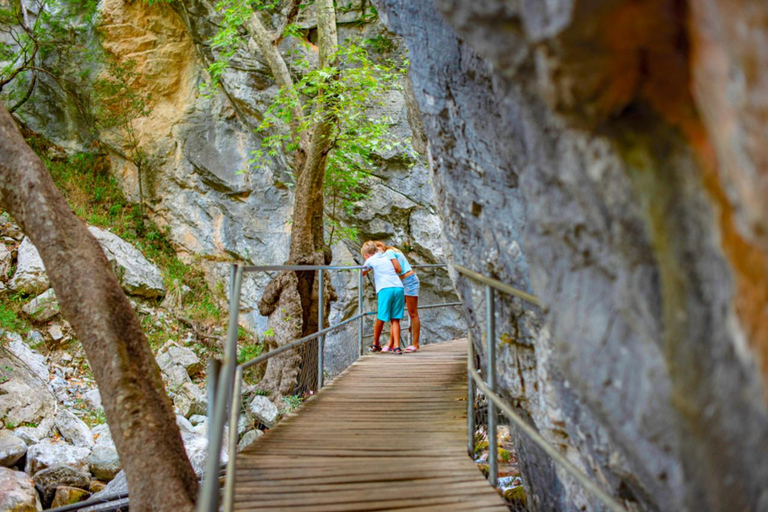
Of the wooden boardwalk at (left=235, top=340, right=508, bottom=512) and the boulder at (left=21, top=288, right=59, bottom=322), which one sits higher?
the boulder at (left=21, top=288, right=59, bottom=322)

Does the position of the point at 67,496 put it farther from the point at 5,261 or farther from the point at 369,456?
the point at 5,261

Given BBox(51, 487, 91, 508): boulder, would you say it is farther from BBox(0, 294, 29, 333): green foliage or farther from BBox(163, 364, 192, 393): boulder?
BBox(0, 294, 29, 333): green foliage

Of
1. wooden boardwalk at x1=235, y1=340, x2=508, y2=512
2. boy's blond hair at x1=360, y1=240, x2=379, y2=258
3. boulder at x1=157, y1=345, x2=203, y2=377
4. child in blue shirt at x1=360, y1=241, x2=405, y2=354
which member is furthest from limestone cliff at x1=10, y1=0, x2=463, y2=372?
wooden boardwalk at x1=235, y1=340, x2=508, y2=512

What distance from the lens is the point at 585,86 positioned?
1.50 meters

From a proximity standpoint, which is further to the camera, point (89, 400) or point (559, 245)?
point (89, 400)

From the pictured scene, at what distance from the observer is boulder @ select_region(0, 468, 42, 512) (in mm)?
5207

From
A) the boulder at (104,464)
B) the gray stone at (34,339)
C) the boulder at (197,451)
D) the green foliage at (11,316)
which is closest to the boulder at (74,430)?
the boulder at (104,464)

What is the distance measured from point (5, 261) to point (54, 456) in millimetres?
5487

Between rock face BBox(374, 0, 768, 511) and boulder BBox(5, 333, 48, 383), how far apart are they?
854cm

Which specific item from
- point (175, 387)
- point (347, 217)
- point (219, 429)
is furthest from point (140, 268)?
point (219, 429)

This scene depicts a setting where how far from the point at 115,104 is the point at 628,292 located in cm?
1393

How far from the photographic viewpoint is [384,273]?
246 inches

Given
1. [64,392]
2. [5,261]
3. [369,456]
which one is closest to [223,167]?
[5,261]

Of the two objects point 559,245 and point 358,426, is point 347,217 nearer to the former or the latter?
point 358,426
